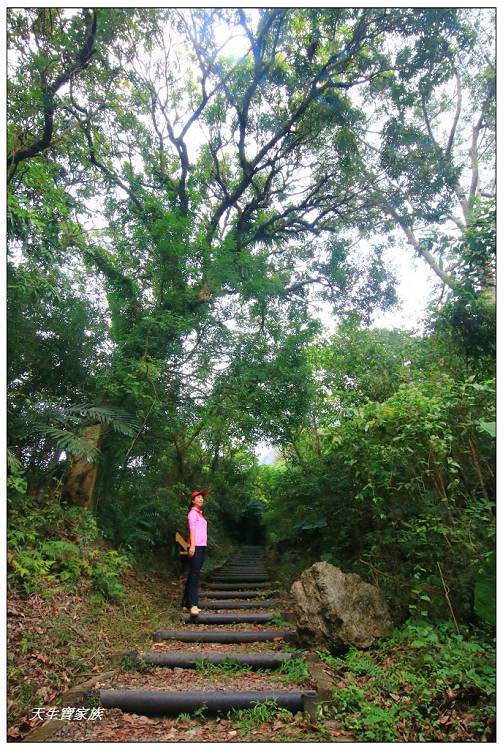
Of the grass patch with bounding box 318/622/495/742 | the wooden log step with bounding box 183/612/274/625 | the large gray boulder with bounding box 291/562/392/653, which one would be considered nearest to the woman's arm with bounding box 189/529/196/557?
the wooden log step with bounding box 183/612/274/625

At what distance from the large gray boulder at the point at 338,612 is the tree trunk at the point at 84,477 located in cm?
337

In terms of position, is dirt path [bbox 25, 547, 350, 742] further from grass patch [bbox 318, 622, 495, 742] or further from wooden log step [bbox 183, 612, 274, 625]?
wooden log step [bbox 183, 612, 274, 625]

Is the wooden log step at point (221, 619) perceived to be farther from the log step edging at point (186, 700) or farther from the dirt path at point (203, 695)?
the log step edging at point (186, 700)

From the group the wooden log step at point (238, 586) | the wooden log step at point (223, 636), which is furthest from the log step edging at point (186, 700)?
the wooden log step at point (238, 586)

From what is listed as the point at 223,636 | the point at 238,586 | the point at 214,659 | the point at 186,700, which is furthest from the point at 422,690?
the point at 238,586

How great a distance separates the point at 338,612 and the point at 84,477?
3.95 metres

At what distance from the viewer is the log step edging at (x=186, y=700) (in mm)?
2887

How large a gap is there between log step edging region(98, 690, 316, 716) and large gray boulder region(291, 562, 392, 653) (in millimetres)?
1179

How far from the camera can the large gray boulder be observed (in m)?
4.04

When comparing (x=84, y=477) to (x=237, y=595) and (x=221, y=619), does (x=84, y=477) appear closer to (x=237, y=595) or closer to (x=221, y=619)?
(x=221, y=619)

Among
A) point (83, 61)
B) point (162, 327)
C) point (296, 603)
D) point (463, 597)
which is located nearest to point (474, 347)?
point (463, 597)

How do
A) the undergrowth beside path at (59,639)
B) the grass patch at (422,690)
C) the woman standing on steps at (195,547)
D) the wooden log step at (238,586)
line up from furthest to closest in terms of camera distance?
the wooden log step at (238,586)
the woman standing on steps at (195,547)
the undergrowth beside path at (59,639)
the grass patch at (422,690)

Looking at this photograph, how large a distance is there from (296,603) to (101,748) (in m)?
2.55

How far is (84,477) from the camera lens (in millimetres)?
6227
